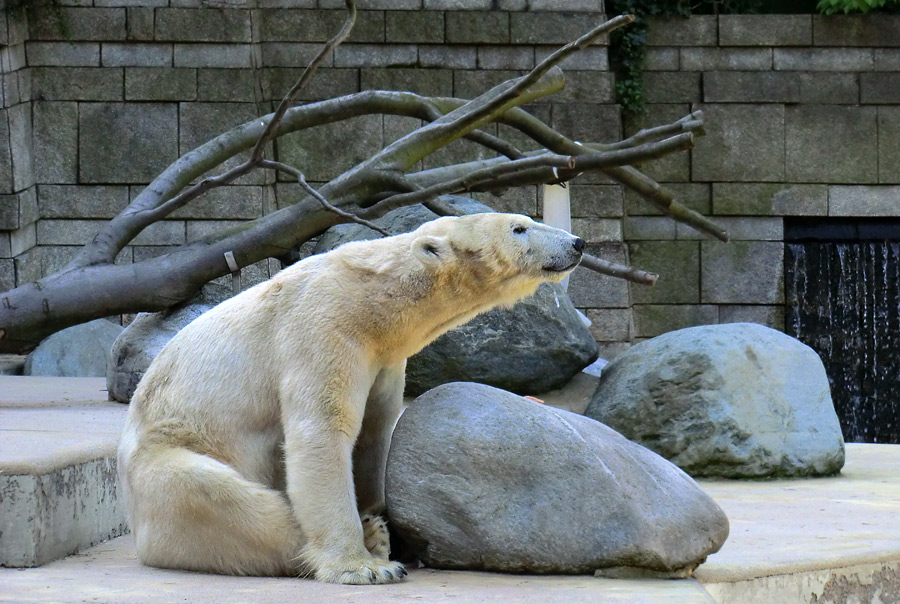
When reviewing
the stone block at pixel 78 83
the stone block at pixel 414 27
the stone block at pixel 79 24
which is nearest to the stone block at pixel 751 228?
the stone block at pixel 414 27

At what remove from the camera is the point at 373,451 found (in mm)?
3375

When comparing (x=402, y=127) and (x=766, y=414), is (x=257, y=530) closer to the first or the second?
(x=766, y=414)

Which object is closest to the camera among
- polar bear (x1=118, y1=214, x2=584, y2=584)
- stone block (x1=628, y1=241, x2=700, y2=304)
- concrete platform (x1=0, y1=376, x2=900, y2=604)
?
concrete platform (x1=0, y1=376, x2=900, y2=604)

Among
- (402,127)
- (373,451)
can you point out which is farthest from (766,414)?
(402,127)

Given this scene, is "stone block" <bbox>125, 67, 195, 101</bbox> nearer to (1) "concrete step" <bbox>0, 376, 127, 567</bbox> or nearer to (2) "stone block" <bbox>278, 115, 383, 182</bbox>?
(2) "stone block" <bbox>278, 115, 383, 182</bbox>

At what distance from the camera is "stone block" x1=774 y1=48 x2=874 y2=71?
33.6 feet

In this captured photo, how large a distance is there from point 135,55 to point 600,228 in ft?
13.2

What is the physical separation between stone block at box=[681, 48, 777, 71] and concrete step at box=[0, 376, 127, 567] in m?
6.98

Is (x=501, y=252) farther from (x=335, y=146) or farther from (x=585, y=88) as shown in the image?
(x=585, y=88)

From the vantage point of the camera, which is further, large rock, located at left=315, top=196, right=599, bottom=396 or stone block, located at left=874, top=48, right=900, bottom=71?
stone block, located at left=874, top=48, right=900, bottom=71

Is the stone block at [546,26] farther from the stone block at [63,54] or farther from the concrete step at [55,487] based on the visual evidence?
the concrete step at [55,487]

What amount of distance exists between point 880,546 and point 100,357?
617 centimetres

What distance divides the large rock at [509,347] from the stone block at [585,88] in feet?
11.2

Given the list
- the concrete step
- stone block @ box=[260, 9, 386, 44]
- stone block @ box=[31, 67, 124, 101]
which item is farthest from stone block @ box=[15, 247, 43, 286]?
the concrete step
